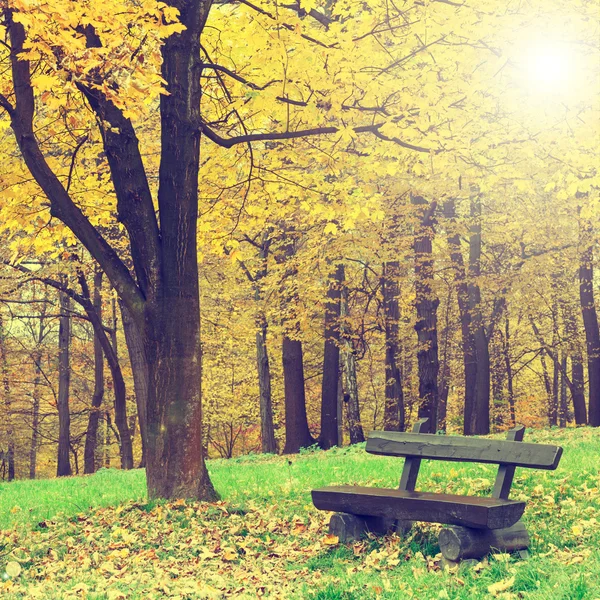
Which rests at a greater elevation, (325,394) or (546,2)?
(546,2)

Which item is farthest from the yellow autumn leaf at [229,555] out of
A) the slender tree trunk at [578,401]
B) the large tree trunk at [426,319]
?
the slender tree trunk at [578,401]

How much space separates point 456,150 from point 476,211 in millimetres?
12559

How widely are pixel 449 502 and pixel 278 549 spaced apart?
69.6 inches

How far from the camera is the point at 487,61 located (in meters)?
11.8

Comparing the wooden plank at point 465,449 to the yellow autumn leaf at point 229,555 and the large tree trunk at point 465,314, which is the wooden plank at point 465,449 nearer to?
the yellow autumn leaf at point 229,555

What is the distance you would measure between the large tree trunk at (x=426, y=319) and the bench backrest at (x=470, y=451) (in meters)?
9.98

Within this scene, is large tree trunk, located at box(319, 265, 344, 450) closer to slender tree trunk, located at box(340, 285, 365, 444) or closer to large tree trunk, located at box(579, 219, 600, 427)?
slender tree trunk, located at box(340, 285, 365, 444)

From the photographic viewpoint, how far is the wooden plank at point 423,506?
5883 millimetres

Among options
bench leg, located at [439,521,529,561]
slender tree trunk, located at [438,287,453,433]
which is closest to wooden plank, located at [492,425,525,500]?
bench leg, located at [439,521,529,561]

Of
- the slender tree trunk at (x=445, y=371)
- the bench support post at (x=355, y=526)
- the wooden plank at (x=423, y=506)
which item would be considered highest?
the slender tree trunk at (x=445, y=371)

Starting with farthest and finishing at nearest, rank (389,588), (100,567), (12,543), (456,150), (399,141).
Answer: (456,150)
(399,141)
(12,543)
(100,567)
(389,588)

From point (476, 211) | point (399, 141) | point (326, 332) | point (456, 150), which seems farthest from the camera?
point (476, 211)

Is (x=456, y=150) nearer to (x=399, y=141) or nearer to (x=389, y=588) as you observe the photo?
(x=399, y=141)

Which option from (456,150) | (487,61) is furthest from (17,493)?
(487,61)
